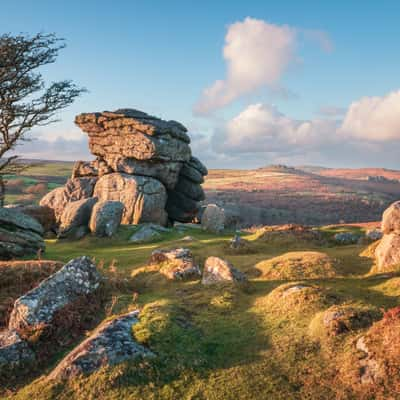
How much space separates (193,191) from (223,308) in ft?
133

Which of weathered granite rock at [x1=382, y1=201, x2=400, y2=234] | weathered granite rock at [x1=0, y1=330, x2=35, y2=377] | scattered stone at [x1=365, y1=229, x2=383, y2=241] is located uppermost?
weathered granite rock at [x1=382, y1=201, x2=400, y2=234]

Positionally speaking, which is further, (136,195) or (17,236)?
(136,195)

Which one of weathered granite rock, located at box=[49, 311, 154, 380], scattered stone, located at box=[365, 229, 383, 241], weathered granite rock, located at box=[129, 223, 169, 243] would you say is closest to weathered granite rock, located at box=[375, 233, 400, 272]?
scattered stone, located at box=[365, 229, 383, 241]

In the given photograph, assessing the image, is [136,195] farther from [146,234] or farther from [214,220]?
[214,220]

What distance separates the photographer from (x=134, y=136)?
159ft

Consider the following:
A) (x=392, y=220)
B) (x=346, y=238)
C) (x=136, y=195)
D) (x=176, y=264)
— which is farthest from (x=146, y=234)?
(x=392, y=220)

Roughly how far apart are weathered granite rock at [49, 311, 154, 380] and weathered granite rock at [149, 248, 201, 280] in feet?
25.7

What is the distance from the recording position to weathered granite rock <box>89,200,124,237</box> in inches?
1507

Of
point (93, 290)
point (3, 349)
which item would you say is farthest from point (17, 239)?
point (3, 349)

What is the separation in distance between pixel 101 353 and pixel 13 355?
295cm

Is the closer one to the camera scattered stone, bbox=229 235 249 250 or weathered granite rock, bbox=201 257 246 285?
weathered granite rock, bbox=201 257 246 285

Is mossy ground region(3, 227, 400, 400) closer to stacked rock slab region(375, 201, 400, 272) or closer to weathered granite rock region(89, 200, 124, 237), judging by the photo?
stacked rock slab region(375, 201, 400, 272)

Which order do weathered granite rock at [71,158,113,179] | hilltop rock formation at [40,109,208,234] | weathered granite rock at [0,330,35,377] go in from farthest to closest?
weathered granite rock at [71,158,113,179]
hilltop rock formation at [40,109,208,234]
weathered granite rock at [0,330,35,377]

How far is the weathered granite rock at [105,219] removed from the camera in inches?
1507
